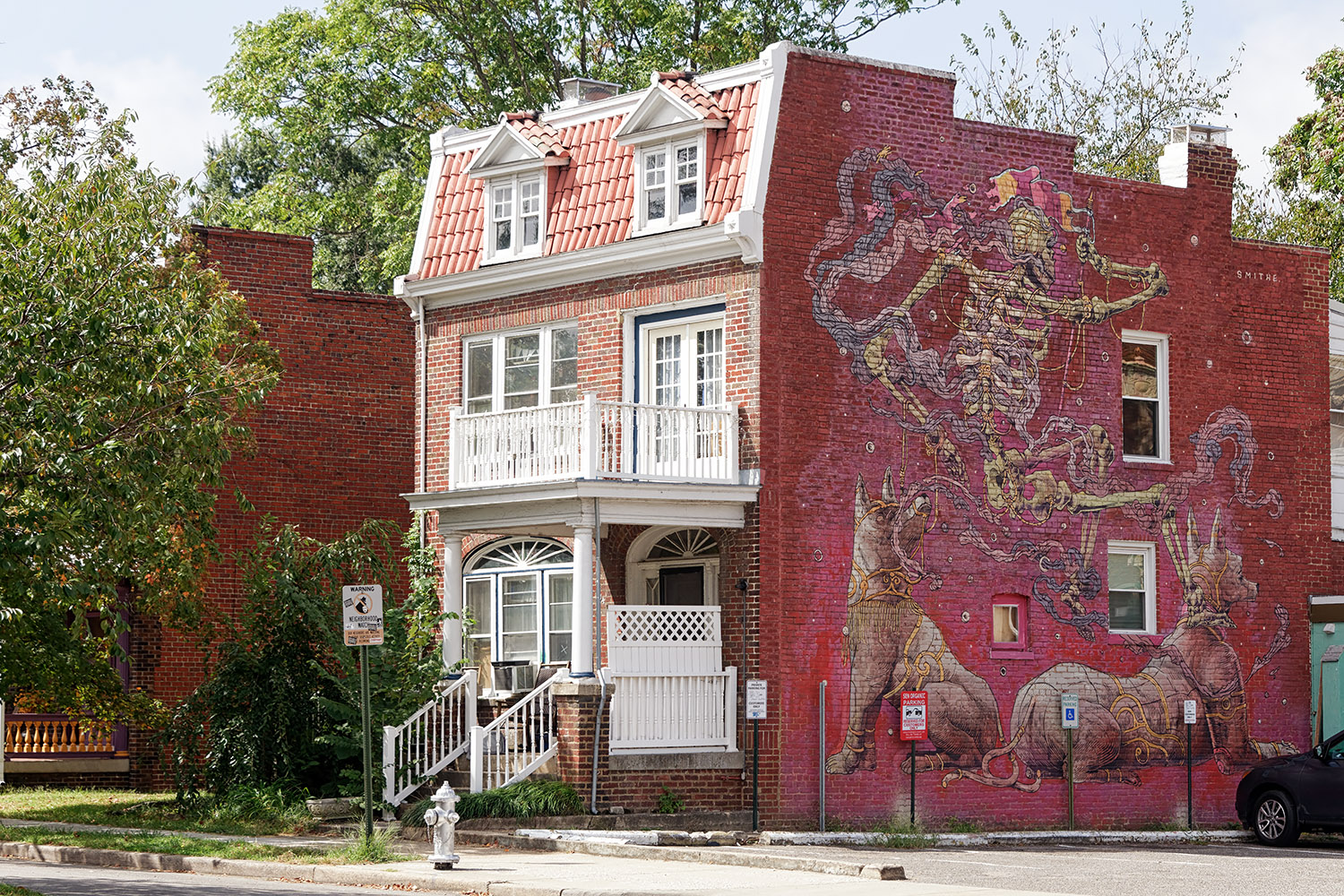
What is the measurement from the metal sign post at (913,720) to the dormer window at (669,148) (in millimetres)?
6756

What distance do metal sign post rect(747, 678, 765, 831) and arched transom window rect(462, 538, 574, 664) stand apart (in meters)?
3.30

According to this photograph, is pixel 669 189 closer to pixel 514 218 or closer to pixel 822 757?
pixel 514 218

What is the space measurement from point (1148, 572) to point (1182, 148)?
6386 millimetres

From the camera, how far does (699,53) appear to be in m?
38.8

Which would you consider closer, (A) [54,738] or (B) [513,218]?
(B) [513,218]

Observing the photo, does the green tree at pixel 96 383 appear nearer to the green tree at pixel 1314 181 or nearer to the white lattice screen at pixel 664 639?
the white lattice screen at pixel 664 639

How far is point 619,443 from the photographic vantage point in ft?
79.8

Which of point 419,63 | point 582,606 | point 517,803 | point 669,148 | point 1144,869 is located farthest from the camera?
point 419,63

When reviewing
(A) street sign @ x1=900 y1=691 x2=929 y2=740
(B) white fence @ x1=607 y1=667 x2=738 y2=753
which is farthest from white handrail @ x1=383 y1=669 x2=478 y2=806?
(A) street sign @ x1=900 y1=691 x2=929 y2=740

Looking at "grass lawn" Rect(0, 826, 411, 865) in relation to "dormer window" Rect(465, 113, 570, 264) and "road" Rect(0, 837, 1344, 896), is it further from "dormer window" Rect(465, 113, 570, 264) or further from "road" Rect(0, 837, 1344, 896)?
"dormer window" Rect(465, 113, 570, 264)

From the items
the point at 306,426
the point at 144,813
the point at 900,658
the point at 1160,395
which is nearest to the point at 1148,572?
the point at 1160,395

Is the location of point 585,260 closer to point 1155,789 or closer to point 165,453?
point 165,453

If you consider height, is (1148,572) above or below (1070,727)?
above

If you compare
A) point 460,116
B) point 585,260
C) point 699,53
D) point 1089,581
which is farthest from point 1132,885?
point 460,116
